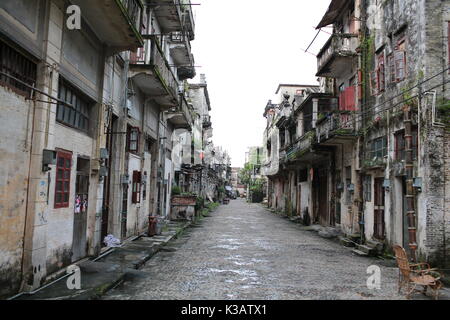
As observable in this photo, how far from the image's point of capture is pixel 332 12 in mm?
19891

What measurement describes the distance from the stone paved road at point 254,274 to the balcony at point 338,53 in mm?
8426

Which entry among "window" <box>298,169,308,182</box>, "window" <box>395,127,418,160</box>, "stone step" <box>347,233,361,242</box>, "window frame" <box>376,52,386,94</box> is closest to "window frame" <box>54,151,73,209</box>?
"window" <box>395,127,418,160</box>

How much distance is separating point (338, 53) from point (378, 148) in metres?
5.02

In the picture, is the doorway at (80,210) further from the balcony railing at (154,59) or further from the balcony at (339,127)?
the balcony at (339,127)

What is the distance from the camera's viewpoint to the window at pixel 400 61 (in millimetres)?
12617

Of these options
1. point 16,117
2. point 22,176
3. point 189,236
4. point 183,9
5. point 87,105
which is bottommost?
point 189,236

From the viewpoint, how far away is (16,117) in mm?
6602

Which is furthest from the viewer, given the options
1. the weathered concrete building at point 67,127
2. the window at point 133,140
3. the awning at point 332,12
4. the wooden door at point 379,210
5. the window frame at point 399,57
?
the awning at point 332,12

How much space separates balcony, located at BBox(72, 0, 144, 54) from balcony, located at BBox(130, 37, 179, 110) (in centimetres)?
211

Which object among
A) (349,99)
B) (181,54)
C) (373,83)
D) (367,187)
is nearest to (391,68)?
(373,83)

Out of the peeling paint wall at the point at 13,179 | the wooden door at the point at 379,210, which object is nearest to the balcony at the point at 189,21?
the wooden door at the point at 379,210
